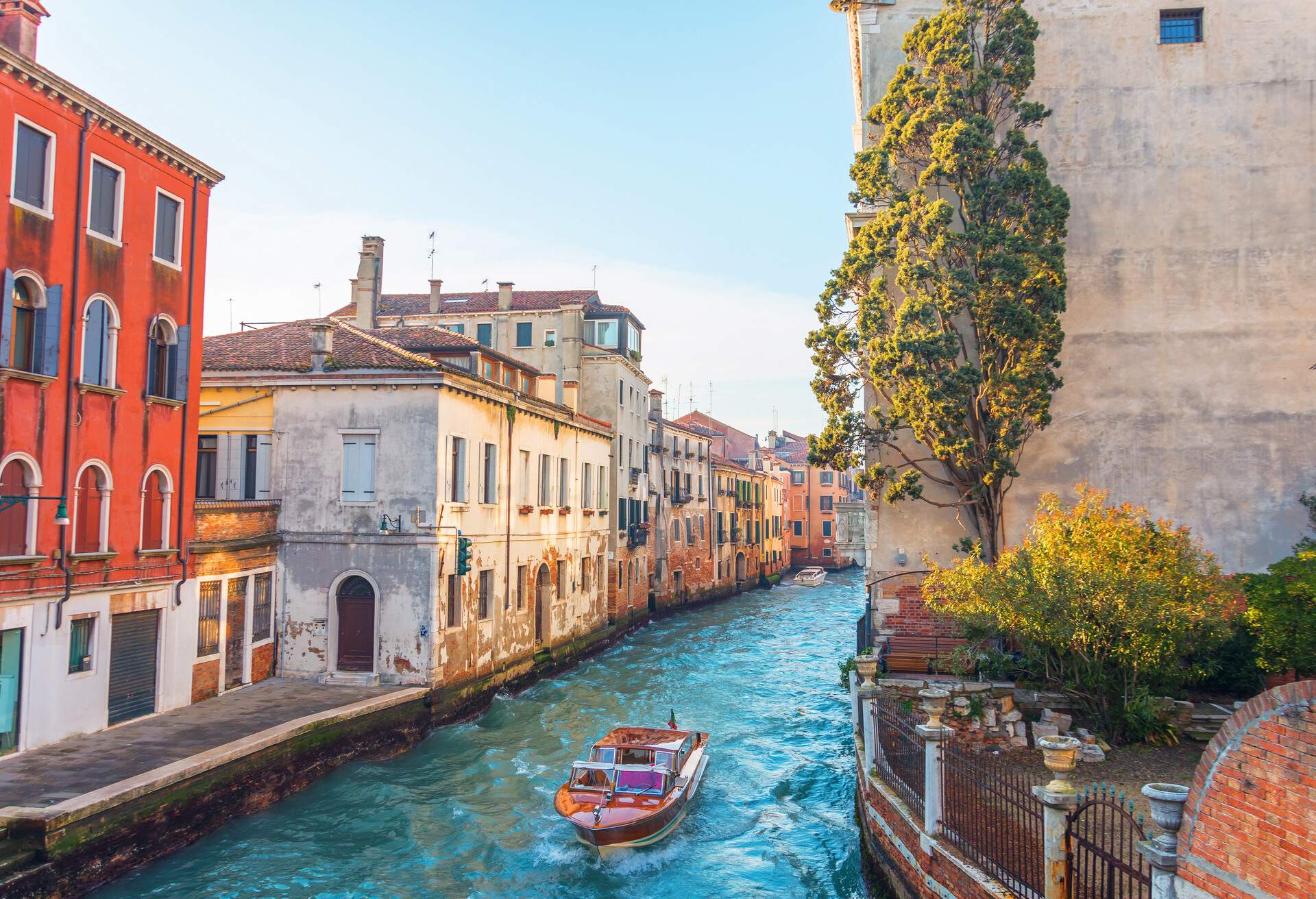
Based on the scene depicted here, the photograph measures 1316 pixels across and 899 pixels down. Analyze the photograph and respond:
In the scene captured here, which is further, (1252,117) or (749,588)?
(749,588)

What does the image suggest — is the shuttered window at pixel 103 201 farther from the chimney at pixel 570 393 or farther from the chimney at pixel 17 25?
the chimney at pixel 570 393

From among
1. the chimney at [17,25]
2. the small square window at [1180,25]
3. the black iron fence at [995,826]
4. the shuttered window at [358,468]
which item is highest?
the small square window at [1180,25]

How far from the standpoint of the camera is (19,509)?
1283 centimetres

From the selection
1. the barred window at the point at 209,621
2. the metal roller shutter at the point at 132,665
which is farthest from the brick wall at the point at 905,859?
the barred window at the point at 209,621

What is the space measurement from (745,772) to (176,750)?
31.0 ft

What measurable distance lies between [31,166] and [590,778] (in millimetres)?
11908

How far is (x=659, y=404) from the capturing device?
41.5m

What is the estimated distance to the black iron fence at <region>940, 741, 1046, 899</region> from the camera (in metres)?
7.80

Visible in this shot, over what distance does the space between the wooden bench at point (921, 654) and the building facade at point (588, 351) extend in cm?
1726

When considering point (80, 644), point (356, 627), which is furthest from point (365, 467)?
point (80, 644)

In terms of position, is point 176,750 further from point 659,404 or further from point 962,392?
point 659,404

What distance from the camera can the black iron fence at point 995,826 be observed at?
7797 millimetres

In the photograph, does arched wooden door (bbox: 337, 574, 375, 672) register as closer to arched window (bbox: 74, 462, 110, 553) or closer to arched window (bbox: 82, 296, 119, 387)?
arched window (bbox: 74, 462, 110, 553)

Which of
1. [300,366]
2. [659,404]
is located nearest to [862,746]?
[300,366]
